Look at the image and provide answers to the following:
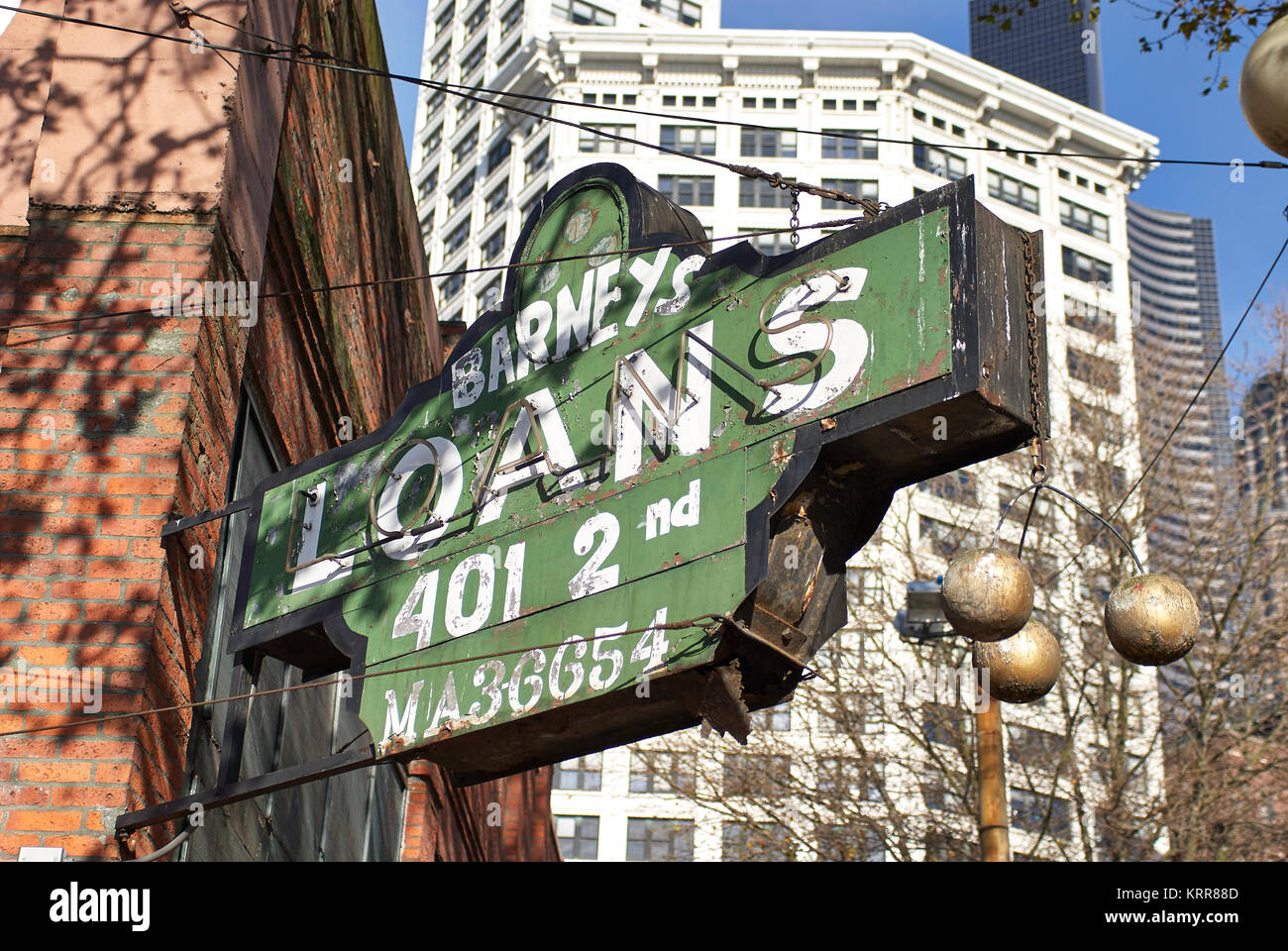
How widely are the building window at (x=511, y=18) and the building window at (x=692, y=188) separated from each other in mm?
15058

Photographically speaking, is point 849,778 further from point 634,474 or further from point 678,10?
point 678,10

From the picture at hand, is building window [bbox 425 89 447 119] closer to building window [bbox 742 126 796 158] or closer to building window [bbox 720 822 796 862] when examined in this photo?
building window [bbox 742 126 796 158]

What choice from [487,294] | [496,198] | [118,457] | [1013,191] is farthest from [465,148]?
[118,457]

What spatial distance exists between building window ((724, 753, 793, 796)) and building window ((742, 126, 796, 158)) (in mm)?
47343

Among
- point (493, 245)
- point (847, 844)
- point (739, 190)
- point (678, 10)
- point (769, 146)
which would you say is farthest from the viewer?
point (678, 10)

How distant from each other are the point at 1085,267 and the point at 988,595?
217 ft

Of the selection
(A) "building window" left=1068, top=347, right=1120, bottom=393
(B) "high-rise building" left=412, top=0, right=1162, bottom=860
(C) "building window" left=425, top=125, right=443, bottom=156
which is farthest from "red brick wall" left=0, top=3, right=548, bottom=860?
(C) "building window" left=425, top=125, right=443, bottom=156

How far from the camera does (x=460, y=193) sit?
71.9m

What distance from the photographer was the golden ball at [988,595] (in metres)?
5.34

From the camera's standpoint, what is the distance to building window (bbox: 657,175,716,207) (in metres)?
62.6

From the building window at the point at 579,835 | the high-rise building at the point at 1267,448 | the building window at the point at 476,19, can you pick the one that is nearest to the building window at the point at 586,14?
the building window at the point at 476,19

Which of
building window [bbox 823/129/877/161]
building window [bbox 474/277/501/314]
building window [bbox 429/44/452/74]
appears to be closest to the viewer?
building window [bbox 823/129/877/161]
